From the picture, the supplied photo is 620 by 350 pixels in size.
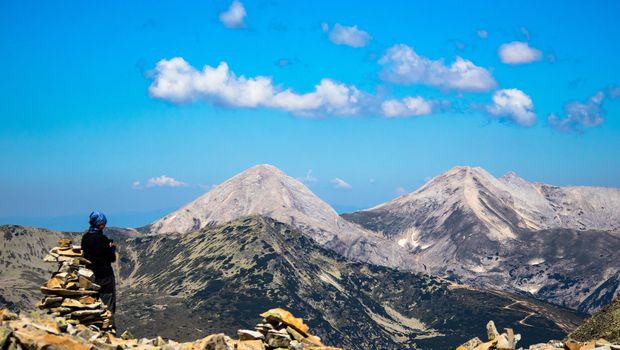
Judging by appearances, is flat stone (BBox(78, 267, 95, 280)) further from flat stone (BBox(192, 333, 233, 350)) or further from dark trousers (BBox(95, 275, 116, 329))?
flat stone (BBox(192, 333, 233, 350))

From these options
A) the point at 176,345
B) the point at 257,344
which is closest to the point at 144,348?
the point at 176,345

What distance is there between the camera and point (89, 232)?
41.8 meters

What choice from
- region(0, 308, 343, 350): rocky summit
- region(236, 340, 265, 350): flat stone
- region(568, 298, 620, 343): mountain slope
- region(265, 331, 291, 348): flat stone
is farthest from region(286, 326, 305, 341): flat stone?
region(568, 298, 620, 343): mountain slope

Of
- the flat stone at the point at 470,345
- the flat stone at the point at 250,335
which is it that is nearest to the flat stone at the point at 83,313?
the flat stone at the point at 250,335

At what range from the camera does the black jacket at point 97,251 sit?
136ft

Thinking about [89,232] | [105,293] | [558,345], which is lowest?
[558,345]

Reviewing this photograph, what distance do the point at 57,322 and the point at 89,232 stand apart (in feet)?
28.2

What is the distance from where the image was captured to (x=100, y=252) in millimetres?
41469

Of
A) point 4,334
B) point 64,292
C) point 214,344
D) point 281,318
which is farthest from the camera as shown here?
point 281,318

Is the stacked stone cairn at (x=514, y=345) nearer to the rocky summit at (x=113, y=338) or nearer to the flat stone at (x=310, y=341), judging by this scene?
the flat stone at (x=310, y=341)

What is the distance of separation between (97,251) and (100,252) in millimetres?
188

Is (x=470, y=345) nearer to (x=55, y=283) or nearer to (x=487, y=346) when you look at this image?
(x=487, y=346)

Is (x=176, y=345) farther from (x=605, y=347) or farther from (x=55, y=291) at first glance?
(x=605, y=347)

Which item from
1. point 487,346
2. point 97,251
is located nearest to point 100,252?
point 97,251
